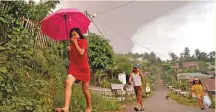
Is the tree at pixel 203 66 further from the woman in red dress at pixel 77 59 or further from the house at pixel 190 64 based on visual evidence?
the woman in red dress at pixel 77 59

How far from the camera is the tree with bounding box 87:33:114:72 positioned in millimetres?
18344

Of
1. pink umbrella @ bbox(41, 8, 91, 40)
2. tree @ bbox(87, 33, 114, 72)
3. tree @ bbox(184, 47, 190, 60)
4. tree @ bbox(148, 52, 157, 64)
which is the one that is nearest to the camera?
pink umbrella @ bbox(41, 8, 91, 40)

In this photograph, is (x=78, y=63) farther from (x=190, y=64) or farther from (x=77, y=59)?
(x=190, y=64)

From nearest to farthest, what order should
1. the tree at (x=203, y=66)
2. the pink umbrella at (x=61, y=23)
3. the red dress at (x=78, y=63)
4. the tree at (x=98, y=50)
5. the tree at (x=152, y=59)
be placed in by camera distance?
Answer: the red dress at (x=78, y=63)
the pink umbrella at (x=61, y=23)
the tree at (x=98, y=50)
the tree at (x=203, y=66)
the tree at (x=152, y=59)

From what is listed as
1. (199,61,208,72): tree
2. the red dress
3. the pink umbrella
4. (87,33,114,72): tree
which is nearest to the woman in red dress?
the red dress

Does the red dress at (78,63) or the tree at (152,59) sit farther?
the tree at (152,59)

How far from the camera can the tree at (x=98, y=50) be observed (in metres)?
18.3

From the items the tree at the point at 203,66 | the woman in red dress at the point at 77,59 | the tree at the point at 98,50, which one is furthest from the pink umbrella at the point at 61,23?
the tree at the point at 203,66

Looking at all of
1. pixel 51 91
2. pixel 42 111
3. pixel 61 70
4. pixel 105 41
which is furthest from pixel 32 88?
pixel 105 41

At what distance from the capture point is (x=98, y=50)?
60.2 feet

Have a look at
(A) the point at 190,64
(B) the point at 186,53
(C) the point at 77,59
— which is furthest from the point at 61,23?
(B) the point at 186,53

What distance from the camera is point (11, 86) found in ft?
16.5

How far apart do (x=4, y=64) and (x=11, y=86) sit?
0.42 meters

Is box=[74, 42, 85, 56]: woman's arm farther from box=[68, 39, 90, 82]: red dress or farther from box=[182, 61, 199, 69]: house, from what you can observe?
box=[182, 61, 199, 69]: house
